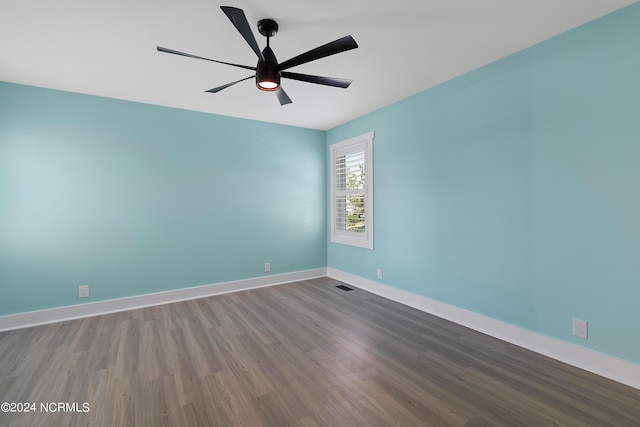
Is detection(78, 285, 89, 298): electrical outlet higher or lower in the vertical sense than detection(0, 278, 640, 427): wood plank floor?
higher

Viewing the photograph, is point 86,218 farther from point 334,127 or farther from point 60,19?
point 334,127

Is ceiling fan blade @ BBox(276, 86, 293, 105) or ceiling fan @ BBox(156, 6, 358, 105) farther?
ceiling fan blade @ BBox(276, 86, 293, 105)

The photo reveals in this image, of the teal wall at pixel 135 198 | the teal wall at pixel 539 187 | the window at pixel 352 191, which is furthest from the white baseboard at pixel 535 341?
the teal wall at pixel 135 198

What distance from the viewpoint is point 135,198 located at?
3.56m

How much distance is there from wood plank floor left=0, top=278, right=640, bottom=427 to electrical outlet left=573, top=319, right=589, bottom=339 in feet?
0.91

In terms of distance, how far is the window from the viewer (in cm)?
415

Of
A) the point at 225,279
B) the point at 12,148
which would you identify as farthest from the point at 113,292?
the point at 12,148

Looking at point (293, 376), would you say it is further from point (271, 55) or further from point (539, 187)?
point (539, 187)

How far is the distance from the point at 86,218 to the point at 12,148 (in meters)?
0.97

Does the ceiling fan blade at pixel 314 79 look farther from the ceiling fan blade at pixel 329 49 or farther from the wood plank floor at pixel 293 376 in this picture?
the wood plank floor at pixel 293 376

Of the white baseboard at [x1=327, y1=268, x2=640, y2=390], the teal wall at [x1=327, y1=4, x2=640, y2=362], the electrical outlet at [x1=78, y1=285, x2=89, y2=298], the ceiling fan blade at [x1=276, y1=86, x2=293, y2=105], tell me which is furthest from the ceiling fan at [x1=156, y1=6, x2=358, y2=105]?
the electrical outlet at [x1=78, y1=285, x2=89, y2=298]

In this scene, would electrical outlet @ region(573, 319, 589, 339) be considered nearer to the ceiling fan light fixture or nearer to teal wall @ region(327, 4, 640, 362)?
teal wall @ region(327, 4, 640, 362)

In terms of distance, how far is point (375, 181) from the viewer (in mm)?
4039

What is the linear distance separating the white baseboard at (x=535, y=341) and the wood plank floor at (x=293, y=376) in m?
0.09
